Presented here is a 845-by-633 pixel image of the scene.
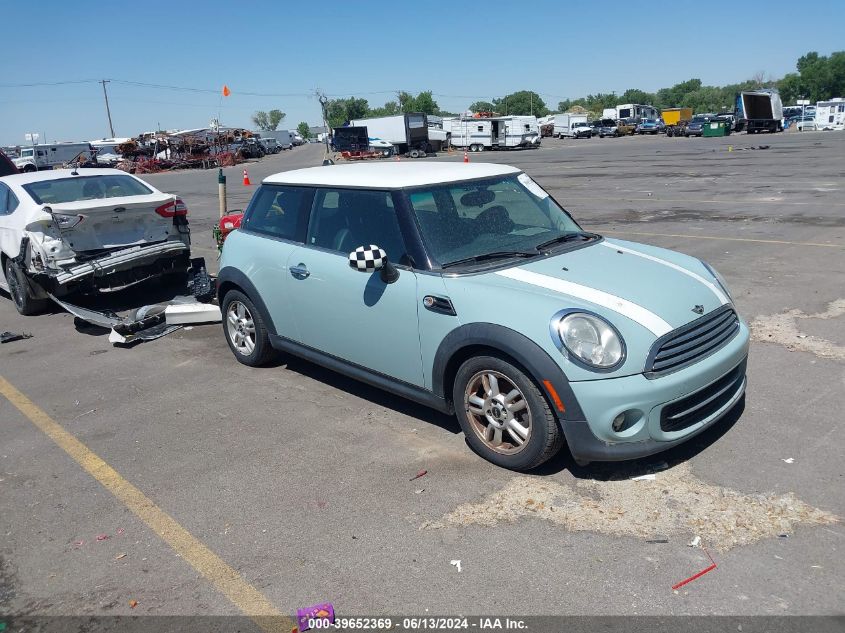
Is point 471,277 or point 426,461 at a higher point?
point 471,277

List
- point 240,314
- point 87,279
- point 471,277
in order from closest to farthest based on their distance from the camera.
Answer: point 471,277
point 240,314
point 87,279

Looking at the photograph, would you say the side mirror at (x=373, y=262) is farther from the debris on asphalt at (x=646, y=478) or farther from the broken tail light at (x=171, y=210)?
the broken tail light at (x=171, y=210)

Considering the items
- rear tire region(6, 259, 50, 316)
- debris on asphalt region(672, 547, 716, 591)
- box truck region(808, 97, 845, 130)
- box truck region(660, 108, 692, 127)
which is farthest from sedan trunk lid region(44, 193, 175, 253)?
box truck region(808, 97, 845, 130)

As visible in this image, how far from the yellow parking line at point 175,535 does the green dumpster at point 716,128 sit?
56.5 meters

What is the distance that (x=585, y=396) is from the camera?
357cm

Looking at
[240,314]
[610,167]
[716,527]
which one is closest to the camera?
[716,527]

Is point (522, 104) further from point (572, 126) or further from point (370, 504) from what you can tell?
point (370, 504)

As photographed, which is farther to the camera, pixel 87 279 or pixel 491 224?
pixel 87 279

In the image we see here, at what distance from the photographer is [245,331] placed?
20.0ft

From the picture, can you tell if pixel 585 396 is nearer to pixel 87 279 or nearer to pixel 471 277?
pixel 471 277

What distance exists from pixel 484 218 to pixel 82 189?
5.73m

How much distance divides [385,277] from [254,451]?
144 centimetres

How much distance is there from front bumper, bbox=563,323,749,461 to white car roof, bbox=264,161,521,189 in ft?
6.33

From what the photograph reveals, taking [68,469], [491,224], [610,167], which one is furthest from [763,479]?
[610,167]
